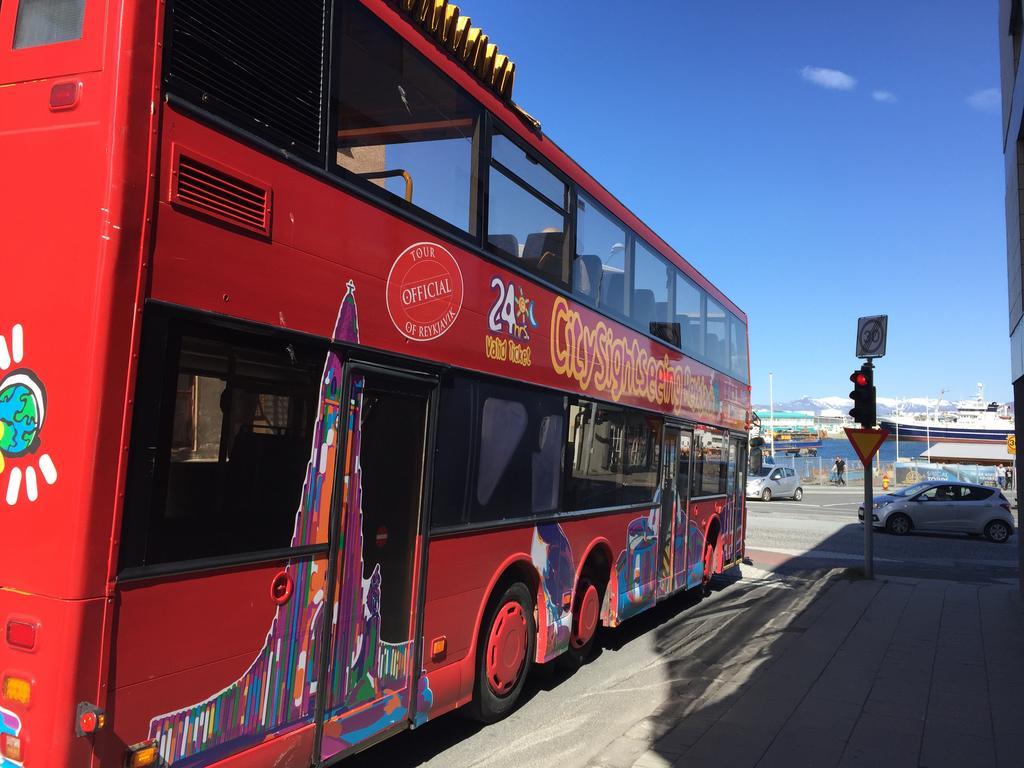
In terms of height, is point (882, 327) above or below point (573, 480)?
above

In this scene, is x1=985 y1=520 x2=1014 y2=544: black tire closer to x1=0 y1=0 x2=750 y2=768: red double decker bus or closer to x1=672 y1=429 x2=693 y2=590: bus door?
x1=672 y1=429 x2=693 y2=590: bus door

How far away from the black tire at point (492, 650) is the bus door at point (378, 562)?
0.80 m

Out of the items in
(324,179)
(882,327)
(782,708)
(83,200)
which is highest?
(882,327)

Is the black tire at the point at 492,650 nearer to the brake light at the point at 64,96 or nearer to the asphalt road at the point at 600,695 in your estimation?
the asphalt road at the point at 600,695

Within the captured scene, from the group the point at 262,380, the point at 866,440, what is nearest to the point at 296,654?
the point at 262,380

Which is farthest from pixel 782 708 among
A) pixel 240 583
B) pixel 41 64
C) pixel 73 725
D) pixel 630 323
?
pixel 41 64

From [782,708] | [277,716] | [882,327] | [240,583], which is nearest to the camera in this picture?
[240,583]

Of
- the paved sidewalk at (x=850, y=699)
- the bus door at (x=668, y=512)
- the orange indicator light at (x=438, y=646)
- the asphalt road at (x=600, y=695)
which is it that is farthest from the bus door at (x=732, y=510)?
the orange indicator light at (x=438, y=646)

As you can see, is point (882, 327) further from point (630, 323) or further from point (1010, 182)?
point (630, 323)

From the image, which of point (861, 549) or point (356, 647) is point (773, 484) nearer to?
point (861, 549)

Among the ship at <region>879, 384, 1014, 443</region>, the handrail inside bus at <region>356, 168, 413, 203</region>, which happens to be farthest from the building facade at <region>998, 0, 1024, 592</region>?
the ship at <region>879, 384, 1014, 443</region>

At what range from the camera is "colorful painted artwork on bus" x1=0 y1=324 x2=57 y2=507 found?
9.43 feet

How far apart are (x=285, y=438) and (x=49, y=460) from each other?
990 millimetres

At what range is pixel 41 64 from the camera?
10.3 ft
